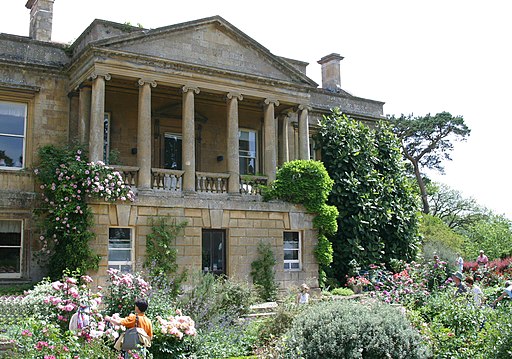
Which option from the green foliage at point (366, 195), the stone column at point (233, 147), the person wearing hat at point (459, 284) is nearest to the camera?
the person wearing hat at point (459, 284)

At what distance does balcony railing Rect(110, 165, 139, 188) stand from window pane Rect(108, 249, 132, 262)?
7.04ft

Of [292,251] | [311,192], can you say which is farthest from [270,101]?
[292,251]

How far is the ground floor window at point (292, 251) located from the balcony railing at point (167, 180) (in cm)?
454

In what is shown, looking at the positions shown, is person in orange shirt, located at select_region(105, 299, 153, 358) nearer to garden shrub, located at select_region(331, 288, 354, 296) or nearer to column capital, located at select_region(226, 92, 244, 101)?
garden shrub, located at select_region(331, 288, 354, 296)

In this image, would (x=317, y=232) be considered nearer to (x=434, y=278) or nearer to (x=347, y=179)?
(x=347, y=179)

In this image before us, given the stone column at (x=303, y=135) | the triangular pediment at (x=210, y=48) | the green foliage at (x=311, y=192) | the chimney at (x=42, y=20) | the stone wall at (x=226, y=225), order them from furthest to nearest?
1. the stone column at (x=303, y=135)
2. the chimney at (x=42, y=20)
3. the green foliage at (x=311, y=192)
4. the triangular pediment at (x=210, y=48)
5. the stone wall at (x=226, y=225)

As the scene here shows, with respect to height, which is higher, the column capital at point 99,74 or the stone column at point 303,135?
the column capital at point 99,74

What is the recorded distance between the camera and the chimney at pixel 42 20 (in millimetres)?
21953

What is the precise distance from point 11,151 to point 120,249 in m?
5.22

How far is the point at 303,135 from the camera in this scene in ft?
75.8

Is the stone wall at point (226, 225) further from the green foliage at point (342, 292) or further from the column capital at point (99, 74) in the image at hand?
the column capital at point (99, 74)

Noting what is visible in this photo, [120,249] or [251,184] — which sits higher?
[251,184]

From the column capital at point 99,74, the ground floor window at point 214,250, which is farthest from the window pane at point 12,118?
the ground floor window at point 214,250

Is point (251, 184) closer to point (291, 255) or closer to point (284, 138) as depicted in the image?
point (291, 255)
